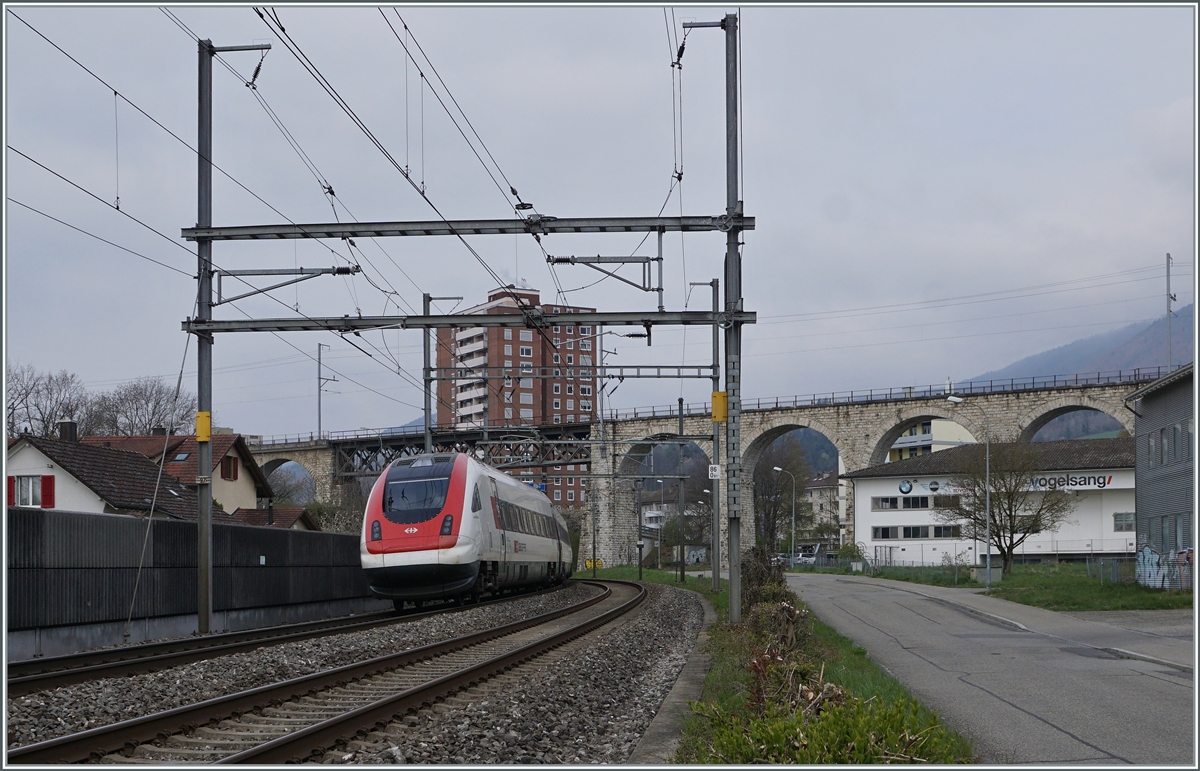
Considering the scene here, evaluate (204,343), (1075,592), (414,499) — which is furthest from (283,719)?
(1075,592)

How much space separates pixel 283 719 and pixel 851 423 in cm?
6830

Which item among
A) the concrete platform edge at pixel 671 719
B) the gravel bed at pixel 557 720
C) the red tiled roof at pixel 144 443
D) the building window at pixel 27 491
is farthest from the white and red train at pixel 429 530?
the red tiled roof at pixel 144 443

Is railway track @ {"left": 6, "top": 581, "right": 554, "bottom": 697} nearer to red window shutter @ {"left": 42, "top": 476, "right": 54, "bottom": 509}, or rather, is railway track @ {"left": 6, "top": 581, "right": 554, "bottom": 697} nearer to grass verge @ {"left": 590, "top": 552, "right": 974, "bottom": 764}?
grass verge @ {"left": 590, "top": 552, "right": 974, "bottom": 764}

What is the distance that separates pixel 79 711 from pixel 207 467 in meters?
9.72

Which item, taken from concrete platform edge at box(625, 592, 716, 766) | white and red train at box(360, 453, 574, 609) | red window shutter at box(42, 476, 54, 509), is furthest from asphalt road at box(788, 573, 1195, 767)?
red window shutter at box(42, 476, 54, 509)

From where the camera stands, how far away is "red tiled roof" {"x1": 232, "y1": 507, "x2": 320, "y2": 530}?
42719 millimetres

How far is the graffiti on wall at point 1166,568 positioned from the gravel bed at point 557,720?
766 inches

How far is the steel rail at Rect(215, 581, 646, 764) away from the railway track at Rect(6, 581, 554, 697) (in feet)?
10.9

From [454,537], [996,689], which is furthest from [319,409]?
[996,689]

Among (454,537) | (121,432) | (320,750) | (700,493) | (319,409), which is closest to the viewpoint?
(320,750)

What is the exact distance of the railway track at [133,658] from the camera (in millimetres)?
10602

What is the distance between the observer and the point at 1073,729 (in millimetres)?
9383

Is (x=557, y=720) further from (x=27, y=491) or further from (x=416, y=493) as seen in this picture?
(x=27, y=491)

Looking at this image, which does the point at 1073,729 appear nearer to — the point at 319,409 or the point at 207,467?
the point at 207,467
